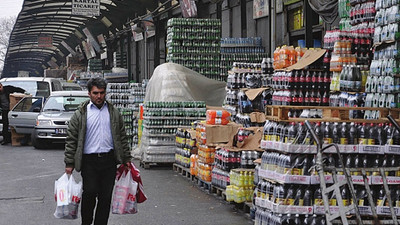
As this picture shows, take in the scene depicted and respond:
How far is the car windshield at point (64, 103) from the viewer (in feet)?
73.9

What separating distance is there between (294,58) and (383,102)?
2.44 meters

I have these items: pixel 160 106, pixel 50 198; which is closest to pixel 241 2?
pixel 160 106

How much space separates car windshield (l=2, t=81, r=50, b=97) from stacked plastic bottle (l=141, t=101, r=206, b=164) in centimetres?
1000

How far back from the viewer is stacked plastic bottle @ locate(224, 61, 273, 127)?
1359cm

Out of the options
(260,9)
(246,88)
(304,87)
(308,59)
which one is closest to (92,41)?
(260,9)

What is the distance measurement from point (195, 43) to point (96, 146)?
12181mm

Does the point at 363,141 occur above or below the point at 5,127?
above

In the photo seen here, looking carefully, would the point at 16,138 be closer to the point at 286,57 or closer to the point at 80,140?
the point at 286,57

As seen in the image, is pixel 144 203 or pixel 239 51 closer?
pixel 144 203

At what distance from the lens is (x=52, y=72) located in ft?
177

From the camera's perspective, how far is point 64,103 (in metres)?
22.7

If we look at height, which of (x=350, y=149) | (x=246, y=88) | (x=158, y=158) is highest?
(x=246, y=88)

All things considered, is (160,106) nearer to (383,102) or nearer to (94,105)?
(383,102)

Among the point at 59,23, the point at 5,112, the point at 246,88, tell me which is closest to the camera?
the point at 246,88
